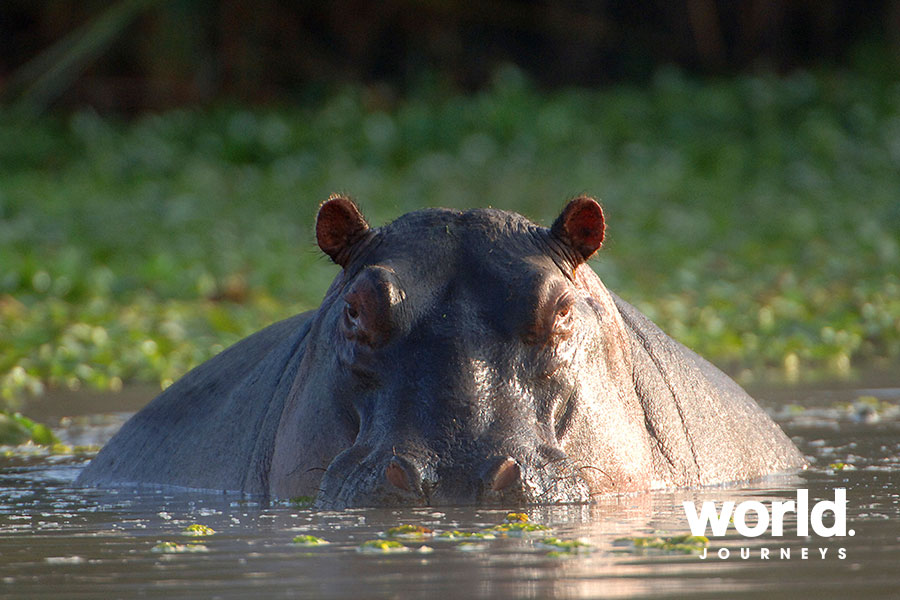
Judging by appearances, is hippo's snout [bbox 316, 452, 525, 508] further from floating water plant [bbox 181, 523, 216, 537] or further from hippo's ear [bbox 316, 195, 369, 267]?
hippo's ear [bbox 316, 195, 369, 267]

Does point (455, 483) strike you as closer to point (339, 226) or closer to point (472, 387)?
point (472, 387)

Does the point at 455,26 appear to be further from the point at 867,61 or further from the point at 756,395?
the point at 756,395

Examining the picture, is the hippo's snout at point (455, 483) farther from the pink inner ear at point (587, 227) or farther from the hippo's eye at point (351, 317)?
the pink inner ear at point (587, 227)

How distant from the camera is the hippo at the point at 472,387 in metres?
4.53

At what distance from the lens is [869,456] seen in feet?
20.4

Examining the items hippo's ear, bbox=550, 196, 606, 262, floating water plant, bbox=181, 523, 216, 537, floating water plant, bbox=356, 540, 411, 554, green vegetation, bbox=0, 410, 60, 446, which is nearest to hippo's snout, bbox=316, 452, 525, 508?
floating water plant, bbox=356, 540, 411, 554

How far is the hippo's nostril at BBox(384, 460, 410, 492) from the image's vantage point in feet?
14.5

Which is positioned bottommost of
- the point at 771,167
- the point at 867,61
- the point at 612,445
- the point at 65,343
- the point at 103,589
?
the point at 103,589

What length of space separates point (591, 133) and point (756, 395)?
10.4 m

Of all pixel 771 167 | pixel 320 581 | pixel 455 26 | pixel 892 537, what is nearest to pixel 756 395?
pixel 892 537

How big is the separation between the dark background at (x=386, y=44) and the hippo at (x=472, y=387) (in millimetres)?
14876

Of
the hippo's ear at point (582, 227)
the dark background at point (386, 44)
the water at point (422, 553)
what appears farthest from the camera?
the dark background at point (386, 44)

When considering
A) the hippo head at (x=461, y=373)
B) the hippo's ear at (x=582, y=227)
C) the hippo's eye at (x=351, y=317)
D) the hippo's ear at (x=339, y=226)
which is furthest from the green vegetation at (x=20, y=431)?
the hippo's ear at (x=582, y=227)

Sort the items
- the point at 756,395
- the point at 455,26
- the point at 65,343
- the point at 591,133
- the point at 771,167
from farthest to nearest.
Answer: the point at 455,26, the point at 591,133, the point at 771,167, the point at 65,343, the point at 756,395
